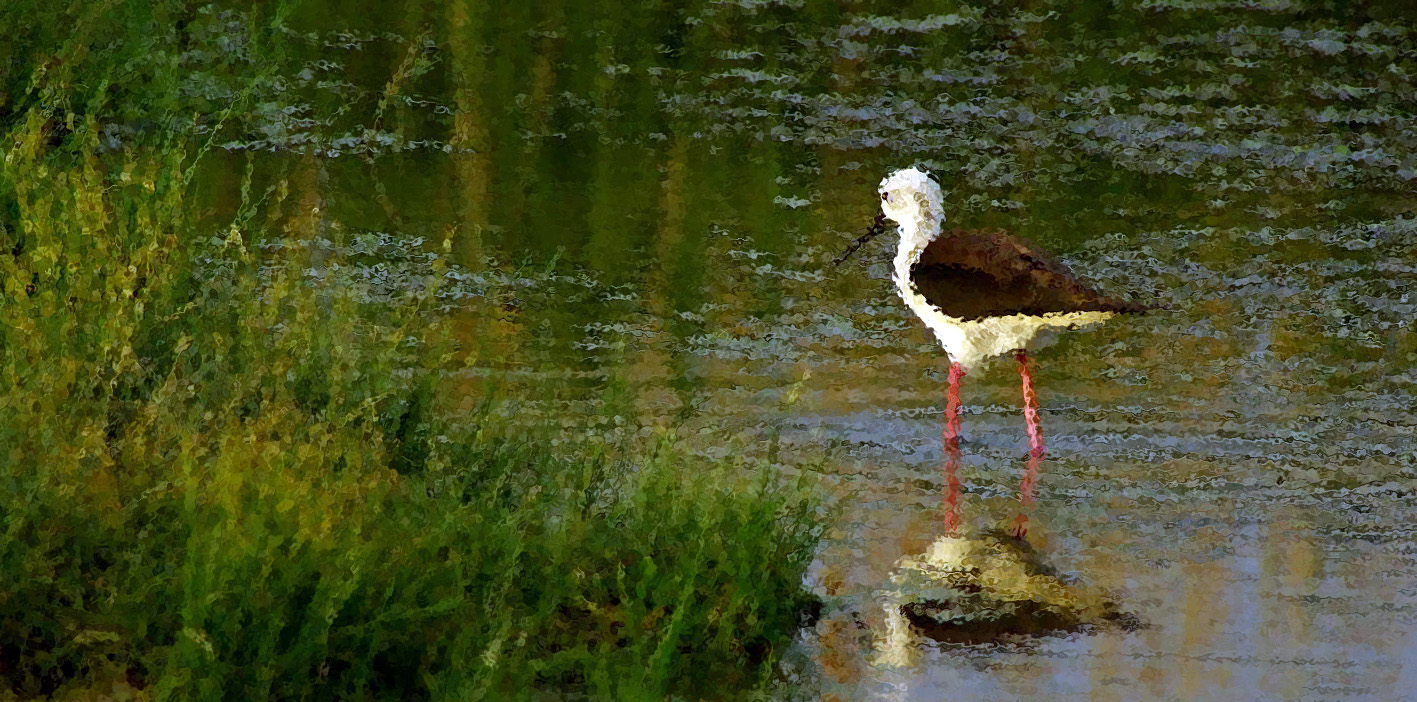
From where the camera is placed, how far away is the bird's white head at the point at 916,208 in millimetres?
9664

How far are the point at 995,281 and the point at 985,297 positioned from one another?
9 cm

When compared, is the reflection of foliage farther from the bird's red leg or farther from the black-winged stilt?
the black-winged stilt

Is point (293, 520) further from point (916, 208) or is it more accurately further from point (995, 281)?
point (916, 208)

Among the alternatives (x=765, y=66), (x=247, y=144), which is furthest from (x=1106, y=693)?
(x=765, y=66)

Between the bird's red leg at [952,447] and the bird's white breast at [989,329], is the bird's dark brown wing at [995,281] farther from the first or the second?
the bird's red leg at [952,447]

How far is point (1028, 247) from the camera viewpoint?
920 centimetres

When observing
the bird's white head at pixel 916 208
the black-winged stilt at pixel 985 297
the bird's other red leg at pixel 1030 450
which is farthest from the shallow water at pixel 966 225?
the bird's white head at pixel 916 208

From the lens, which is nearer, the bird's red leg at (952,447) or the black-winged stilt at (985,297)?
the bird's red leg at (952,447)

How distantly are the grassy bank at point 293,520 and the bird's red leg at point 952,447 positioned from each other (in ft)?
3.67

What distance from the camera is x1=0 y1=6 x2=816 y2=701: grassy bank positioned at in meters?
4.62

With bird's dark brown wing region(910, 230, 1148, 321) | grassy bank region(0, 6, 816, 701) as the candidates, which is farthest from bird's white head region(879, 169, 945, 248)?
Result: grassy bank region(0, 6, 816, 701)

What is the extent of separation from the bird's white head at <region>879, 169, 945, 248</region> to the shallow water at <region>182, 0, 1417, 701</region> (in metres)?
0.63

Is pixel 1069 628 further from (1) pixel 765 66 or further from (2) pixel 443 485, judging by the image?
(1) pixel 765 66

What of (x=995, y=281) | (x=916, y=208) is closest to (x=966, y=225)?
(x=916, y=208)
